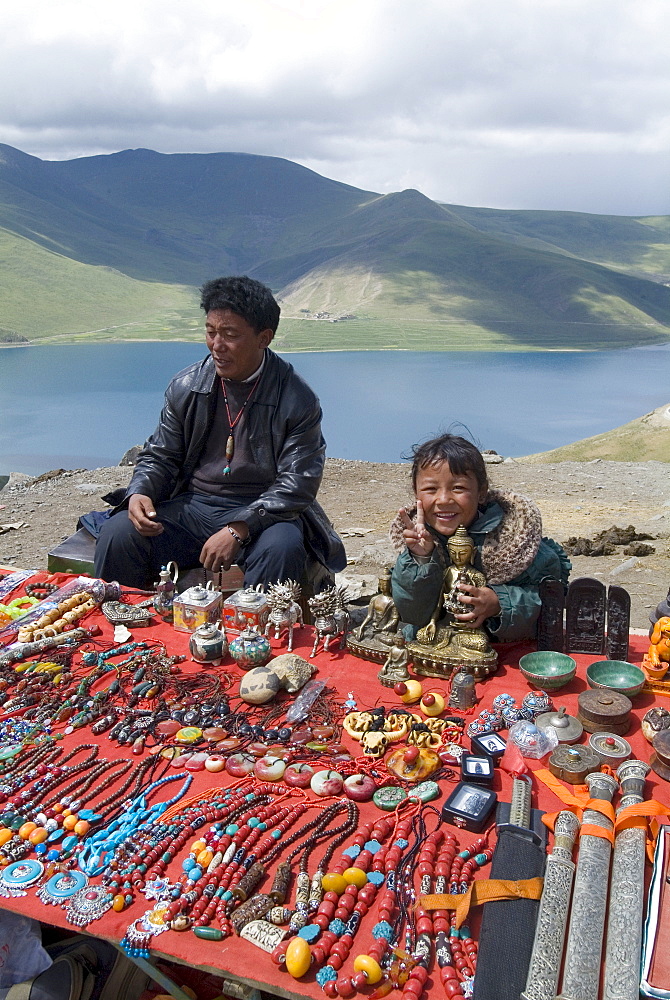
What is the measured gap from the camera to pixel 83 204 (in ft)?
291

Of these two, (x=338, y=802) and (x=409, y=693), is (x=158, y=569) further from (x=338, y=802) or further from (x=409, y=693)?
(x=338, y=802)

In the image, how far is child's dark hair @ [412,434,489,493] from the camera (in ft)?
9.34

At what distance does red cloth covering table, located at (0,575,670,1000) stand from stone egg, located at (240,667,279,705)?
0.15 meters

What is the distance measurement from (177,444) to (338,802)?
2.62 metres

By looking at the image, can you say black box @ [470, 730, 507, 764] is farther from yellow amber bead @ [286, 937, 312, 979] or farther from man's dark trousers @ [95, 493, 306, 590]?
man's dark trousers @ [95, 493, 306, 590]

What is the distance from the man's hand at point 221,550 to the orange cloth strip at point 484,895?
2.29 m

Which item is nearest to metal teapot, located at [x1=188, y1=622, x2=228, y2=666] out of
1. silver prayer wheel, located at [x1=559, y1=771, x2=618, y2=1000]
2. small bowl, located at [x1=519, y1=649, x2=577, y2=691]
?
small bowl, located at [x1=519, y1=649, x2=577, y2=691]

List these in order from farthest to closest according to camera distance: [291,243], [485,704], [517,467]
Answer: [291,243], [517,467], [485,704]

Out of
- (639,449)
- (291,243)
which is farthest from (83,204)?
(639,449)

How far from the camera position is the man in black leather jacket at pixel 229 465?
3.86m

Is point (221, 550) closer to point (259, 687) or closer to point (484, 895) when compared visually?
point (259, 687)

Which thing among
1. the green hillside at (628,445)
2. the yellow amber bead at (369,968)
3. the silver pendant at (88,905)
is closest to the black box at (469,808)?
the yellow amber bead at (369,968)

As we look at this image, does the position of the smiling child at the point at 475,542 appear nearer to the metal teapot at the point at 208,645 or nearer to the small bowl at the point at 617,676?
the small bowl at the point at 617,676

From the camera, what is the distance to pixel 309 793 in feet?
7.17
